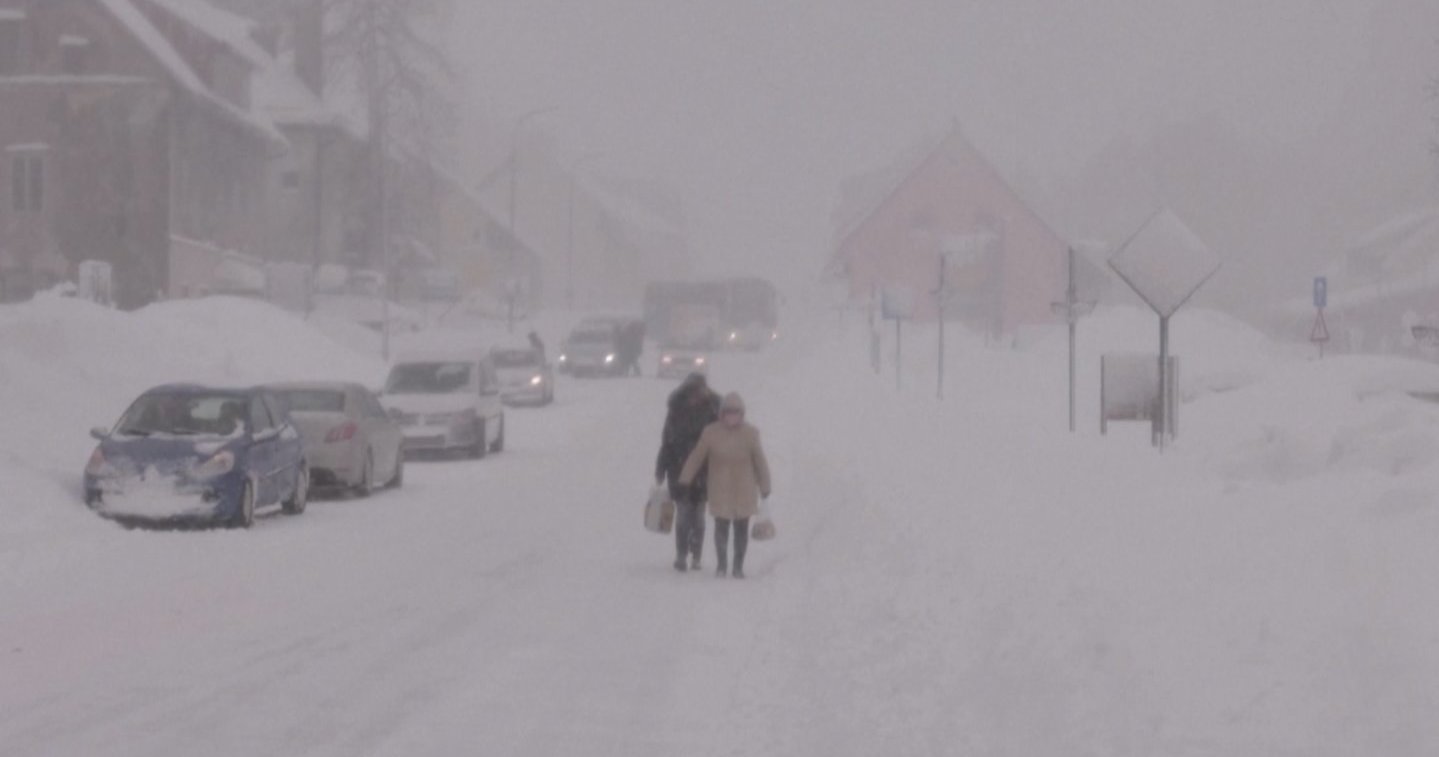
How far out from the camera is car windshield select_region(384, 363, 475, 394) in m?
34.7

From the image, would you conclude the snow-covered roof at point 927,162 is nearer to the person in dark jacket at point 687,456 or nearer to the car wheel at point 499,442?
the car wheel at point 499,442

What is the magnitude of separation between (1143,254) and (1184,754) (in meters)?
12.2

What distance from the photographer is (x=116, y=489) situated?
21.2m

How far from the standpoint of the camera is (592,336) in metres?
69.0

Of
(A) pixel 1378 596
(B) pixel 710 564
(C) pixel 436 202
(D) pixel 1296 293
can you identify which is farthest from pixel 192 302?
(D) pixel 1296 293

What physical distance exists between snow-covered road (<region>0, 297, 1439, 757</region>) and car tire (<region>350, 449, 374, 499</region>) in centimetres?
137

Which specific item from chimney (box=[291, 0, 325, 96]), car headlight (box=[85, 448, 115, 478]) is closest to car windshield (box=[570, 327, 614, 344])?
chimney (box=[291, 0, 325, 96])

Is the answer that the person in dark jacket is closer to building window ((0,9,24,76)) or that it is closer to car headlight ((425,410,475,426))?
car headlight ((425,410,475,426))

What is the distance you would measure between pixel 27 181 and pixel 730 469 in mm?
47155

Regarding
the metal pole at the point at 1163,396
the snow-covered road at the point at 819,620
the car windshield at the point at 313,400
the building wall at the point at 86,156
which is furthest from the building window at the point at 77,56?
the metal pole at the point at 1163,396

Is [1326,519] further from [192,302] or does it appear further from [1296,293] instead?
[1296,293]

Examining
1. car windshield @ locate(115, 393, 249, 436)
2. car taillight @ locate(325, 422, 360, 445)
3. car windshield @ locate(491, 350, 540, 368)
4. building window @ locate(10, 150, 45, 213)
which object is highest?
building window @ locate(10, 150, 45, 213)

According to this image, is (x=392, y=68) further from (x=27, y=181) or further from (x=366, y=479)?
(x=366, y=479)

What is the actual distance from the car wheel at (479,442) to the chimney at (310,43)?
1579 inches
